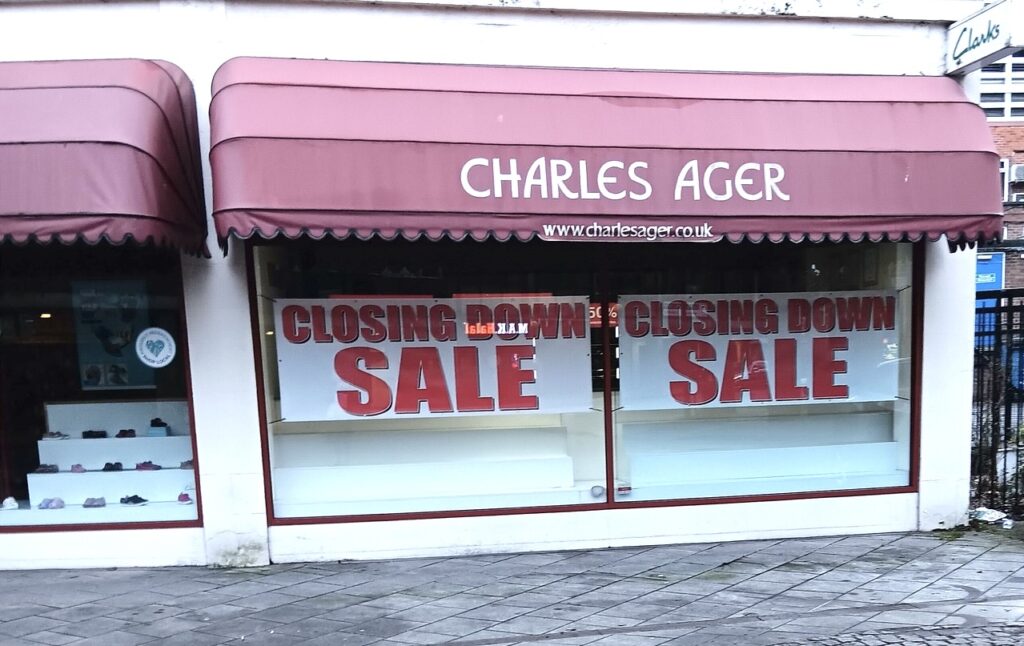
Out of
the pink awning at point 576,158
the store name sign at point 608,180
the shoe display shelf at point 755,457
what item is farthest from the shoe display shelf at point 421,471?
the store name sign at point 608,180

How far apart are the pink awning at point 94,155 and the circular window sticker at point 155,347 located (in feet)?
3.67

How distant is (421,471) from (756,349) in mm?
3165

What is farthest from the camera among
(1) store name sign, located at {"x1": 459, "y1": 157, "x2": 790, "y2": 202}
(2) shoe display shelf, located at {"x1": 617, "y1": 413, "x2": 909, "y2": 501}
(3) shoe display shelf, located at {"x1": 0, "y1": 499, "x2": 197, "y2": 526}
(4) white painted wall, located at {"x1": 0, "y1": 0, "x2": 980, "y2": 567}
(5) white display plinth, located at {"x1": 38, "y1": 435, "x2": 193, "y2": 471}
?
(2) shoe display shelf, located at {"x1": 617, "y1": 413, "x2": 909, "y2": 501}

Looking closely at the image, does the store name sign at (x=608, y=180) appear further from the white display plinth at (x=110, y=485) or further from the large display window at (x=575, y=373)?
the white display plinth at (x=110, y=485)

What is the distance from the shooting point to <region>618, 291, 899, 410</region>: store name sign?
5562 millimetres

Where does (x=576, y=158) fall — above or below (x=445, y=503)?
above

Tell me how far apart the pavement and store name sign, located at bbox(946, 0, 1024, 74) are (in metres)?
3.98

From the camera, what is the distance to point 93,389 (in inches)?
217

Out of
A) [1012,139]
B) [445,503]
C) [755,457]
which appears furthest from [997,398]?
[1012,139]

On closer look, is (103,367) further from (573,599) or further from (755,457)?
(755,457)

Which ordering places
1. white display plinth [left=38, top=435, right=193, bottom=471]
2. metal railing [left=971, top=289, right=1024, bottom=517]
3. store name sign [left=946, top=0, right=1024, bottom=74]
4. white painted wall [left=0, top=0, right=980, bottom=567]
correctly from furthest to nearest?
metal railing [left=971, top=289, right=1024, bottom=517] → white display plinth [left=38, top=435, right=193, bottom=471] → white painted wall [left=0, top=0, right=980, bottom=567] → store name sign [left=946, top=0, right=1024, bottom=74]

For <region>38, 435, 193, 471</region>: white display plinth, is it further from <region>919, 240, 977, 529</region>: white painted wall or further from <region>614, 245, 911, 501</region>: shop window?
<region>919, 240, 977, 529</region>: white painted wall

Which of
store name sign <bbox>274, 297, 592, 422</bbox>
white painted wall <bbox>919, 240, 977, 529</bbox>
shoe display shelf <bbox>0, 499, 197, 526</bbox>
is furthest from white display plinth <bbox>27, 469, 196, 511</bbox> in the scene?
white painted wall <bbox>919, 240, 977, 529</bbox>

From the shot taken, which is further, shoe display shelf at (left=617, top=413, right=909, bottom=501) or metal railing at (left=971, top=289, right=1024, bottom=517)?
metal railing at (left=971, top=289, right=1024, bottom=517)
